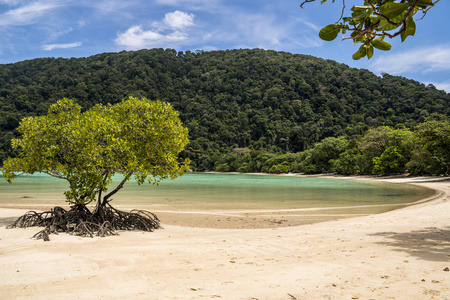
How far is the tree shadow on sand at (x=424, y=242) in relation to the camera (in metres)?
5.96

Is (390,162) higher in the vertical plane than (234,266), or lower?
higher

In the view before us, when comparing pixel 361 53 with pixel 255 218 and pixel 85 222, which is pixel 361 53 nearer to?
pixel 85 222

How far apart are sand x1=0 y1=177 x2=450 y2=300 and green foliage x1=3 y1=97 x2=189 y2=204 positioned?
1.93 m

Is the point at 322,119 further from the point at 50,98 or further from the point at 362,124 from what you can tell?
the point at 50,98

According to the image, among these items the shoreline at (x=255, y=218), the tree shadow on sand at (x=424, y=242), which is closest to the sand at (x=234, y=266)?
the tree shadow on sand at (x=424, y=242)

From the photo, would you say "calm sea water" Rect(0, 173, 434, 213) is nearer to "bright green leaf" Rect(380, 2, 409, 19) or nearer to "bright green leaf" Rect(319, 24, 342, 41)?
"bright green leaf" Rect(319, 24, 342, 41)

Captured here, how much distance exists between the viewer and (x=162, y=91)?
5123 inches

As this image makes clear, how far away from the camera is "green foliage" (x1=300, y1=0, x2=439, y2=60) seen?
2363 mm

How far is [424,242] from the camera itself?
7105 mm

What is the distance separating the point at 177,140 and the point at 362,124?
9859 centimetres

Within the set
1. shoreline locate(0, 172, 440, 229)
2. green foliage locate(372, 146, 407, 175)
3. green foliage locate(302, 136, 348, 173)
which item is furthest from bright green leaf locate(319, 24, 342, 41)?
green foliage locate(302, 136, 348, 173)

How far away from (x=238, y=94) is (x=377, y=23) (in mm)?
132590

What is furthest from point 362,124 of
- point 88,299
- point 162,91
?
point 88,299

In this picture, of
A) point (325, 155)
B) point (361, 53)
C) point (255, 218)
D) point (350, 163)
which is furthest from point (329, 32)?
point (325, 155)
